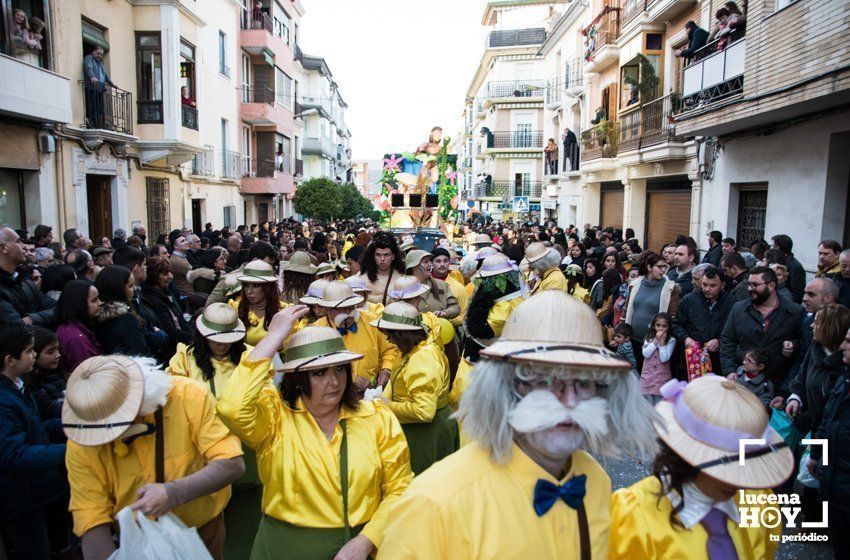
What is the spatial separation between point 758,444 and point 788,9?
940 cm

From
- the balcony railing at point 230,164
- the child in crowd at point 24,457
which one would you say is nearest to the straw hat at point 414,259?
the child in crowd at point 24,457

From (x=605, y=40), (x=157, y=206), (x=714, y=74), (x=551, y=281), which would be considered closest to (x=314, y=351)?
(x=551, y=281)

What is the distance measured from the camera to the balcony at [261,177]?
26828 millimetres

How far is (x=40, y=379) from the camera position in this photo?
4016 mm

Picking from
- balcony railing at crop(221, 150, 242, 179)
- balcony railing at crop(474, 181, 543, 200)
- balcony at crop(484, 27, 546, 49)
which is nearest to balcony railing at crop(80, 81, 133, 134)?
balcony railing at crop(221, 150, 242, 179)

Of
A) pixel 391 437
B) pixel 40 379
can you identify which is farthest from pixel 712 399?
pixel 40 379

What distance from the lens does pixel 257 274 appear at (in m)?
5.19

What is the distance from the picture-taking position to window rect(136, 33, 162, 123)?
15695 mm

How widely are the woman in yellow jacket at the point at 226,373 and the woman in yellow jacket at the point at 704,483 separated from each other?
2.36m

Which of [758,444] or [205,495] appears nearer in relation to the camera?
[758,444]

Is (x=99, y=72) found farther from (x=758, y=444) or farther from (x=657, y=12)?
(x=758, y=444)

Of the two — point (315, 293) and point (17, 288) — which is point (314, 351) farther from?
point (17, 288)

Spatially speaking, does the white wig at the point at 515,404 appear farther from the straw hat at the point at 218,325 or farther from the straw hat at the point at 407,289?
the straw hat at the point at 407,289

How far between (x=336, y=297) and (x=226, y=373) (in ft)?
3.44
